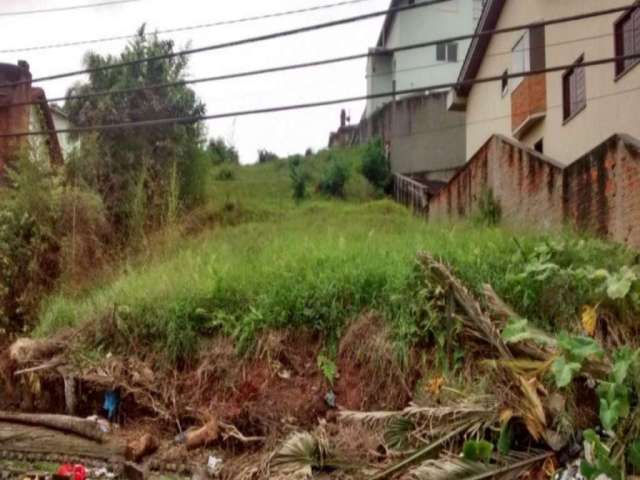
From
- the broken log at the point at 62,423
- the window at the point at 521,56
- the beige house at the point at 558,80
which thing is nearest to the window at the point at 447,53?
the beige house at the point at 558,80

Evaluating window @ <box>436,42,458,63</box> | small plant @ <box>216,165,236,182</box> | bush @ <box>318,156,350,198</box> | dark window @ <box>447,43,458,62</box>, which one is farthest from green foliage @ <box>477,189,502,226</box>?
dark window @ <box>447,43,458,62</box>

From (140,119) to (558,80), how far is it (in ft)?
33.4

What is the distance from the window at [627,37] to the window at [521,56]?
307cm

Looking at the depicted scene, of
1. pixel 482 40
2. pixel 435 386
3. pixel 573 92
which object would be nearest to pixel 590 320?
pixel 435 386

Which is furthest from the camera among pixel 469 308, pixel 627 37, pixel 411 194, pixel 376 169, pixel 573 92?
pixel 376 169

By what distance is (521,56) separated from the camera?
1521cm

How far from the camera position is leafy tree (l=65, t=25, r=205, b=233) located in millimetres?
15665

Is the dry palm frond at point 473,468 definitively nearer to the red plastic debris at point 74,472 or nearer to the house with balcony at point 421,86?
the red plastic debris at point 74,472

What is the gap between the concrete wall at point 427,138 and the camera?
24.1 metres

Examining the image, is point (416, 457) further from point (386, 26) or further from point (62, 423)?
point (386, 26)

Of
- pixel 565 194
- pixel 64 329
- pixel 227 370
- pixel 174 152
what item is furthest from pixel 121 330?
pixel 174 152

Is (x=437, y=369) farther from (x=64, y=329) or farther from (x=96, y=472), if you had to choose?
(x=64, y=329)

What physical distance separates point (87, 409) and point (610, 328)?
589 centimetres

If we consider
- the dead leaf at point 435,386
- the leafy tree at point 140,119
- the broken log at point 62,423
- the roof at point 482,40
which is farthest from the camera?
the roof at point 482,40
